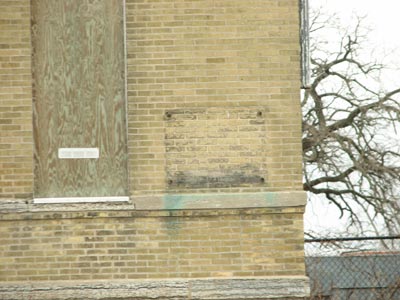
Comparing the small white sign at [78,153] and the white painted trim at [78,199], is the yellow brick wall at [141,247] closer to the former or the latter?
the white painted trim at [78,199]

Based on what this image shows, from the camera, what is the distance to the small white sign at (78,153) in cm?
991

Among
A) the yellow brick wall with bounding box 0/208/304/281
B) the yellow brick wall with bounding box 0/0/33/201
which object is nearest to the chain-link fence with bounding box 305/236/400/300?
the yellow brick wall with bounding box 0/208/304/281

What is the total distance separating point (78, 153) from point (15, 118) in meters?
0.80

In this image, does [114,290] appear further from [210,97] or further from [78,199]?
[210,97]

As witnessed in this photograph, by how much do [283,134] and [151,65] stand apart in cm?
167

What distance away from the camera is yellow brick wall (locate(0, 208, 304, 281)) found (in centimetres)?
976

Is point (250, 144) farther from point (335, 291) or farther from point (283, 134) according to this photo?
point (335, 291)

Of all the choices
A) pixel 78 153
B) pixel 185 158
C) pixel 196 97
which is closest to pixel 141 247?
pixel 185 158

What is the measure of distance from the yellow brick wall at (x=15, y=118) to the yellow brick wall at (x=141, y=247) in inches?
15.8

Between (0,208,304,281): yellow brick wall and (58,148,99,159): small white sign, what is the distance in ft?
2.18

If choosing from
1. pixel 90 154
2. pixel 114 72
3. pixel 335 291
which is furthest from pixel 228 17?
pixel 335 291

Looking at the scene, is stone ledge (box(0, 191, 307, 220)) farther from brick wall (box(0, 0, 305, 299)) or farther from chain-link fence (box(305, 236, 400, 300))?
chain-link fence (box(305, 236, 400, 300))

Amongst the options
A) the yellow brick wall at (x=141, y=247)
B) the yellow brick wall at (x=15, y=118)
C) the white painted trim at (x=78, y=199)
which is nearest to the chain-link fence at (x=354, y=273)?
the yellow brick wall at (x=141, y=247)

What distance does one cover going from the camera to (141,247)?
32.0 feet
